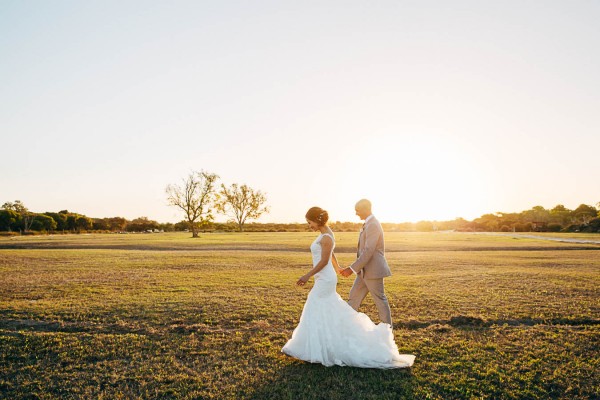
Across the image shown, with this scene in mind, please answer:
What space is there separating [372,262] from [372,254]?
165mm

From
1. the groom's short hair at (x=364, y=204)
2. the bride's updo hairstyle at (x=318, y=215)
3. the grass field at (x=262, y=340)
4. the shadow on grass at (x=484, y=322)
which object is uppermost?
the groom's short hair at (x=364, y=204)

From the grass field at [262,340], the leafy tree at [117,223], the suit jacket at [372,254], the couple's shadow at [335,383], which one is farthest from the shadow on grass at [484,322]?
the leafy tree at [117,223]

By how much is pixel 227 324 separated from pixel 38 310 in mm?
5154

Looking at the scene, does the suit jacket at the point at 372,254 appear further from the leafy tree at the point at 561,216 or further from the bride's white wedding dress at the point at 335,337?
the leafy tree at the point at 561,216

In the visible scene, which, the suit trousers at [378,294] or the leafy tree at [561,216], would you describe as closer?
the suit trousers at [378,294]

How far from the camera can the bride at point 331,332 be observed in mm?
6449

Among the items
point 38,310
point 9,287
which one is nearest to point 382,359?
point 38,310

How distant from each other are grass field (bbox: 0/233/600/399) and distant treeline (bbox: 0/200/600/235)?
64.9m

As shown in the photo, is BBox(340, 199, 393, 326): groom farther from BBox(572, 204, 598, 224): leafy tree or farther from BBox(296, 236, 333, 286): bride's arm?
BBox(572, 204, 598, 224): leafy tree

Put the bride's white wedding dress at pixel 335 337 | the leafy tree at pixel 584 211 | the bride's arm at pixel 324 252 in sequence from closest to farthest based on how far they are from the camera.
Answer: the bride's white wedding dress at pixel 335 337 → the bride's arm at pixel 324 252 → the leafy tree at pixel 584 211

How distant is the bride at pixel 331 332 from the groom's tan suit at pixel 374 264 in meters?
0.82

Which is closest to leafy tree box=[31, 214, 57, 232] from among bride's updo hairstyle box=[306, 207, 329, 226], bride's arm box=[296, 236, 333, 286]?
bride's updo hairstyle box=[306, 207, 329, 226]

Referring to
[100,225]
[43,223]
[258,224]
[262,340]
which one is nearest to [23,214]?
[43,223]

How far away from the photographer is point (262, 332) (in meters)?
8.67
